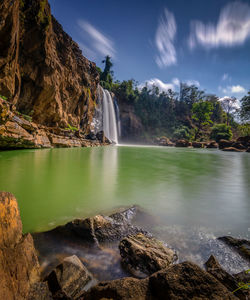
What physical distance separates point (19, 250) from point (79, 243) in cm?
83

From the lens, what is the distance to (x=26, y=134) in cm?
1095

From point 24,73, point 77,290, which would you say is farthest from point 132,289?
point 24,73

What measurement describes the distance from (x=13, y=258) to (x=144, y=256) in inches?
49.0

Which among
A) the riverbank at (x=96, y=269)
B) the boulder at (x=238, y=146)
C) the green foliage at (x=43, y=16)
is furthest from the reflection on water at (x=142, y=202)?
the boulder at (x=238, y=146)

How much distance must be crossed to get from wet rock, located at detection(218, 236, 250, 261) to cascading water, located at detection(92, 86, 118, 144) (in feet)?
93.3

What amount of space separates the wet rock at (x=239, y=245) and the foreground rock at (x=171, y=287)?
47.5 inches

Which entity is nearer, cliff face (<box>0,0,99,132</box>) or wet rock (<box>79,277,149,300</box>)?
wet rock (<box>79,277,149,300</box>)

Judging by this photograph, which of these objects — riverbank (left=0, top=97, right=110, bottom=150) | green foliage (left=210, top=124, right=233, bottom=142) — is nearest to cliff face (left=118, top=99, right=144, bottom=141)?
green foliage (left=210, top=124, right=233, bottom=142)

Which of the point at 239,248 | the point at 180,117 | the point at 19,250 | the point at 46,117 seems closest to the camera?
the point at 19,250

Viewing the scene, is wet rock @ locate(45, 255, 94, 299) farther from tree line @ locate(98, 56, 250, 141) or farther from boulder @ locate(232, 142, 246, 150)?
tree line @ locate(98, 56, 250, 141)

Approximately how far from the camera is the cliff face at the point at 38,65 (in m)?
10.7

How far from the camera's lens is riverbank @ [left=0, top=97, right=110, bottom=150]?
886 centimetres

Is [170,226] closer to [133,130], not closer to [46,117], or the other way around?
[46,117]

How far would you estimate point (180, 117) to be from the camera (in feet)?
180
